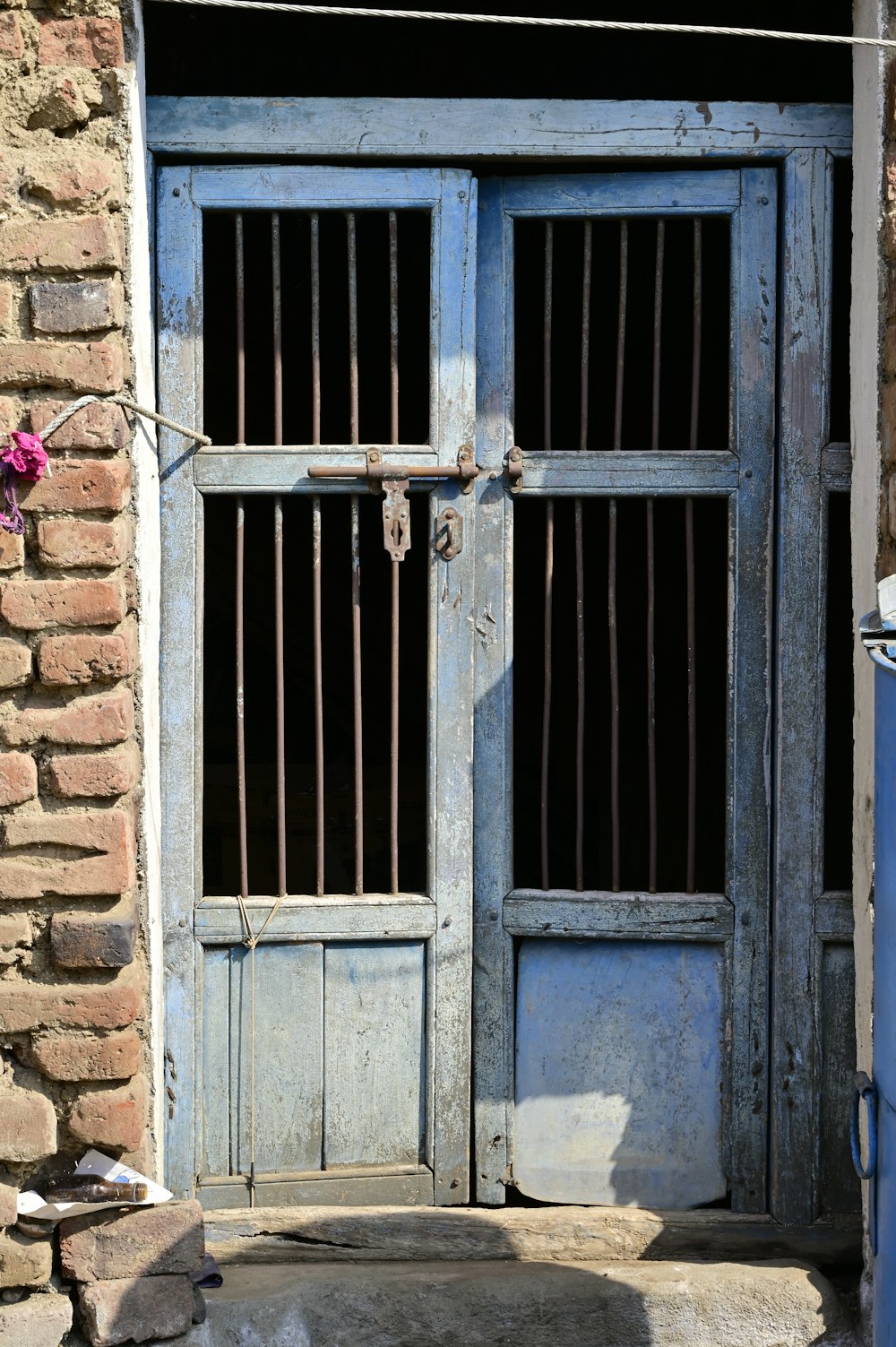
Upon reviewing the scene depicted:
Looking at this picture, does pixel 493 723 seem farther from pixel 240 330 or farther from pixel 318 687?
pixel 240 330

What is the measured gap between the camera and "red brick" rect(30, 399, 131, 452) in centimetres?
226

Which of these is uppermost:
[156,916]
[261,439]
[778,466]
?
[261,439]

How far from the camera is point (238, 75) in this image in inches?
132

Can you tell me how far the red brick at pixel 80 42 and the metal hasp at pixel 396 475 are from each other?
876 millimetres

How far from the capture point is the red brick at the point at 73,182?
2.25 metres

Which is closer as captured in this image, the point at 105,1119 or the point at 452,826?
the point at 105,1119

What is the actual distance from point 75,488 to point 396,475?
69 centimetres

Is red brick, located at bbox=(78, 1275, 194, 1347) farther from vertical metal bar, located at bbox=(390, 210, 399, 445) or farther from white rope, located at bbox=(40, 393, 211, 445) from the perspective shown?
vertical metal bar, located at bbox=(390, 210, 399, 445)

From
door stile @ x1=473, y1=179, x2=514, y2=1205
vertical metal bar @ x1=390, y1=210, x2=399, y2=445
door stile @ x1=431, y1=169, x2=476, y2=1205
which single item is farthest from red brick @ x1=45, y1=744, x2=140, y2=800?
vertical metal bar @ x1=390, y1=210, x2=399, y2=445

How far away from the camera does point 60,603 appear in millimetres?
2268

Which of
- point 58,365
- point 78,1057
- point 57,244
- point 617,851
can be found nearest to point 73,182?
point 57,244

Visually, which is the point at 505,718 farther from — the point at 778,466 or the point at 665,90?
the point at 665,90

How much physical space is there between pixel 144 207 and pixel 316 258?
1.25 ft

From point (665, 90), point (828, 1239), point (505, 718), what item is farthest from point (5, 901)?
point (665, 90)
